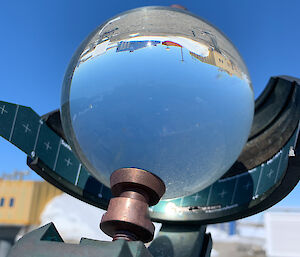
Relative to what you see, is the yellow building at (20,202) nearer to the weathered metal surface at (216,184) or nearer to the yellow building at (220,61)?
the weathered metal surface at (216,184)

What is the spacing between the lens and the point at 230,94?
1.88 meters

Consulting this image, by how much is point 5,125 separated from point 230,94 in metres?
1.61

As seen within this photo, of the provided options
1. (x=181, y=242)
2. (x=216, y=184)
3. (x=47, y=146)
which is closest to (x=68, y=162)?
(x=47, y=146)

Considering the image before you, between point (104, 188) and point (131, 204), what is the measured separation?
1627 millimetres

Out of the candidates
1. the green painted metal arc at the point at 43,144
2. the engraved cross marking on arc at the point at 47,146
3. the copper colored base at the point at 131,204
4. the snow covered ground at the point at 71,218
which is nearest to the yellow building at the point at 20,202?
→ the snow covered ground at the point at 71,218

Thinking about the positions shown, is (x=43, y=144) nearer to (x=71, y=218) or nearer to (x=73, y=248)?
(x=73, y=248)

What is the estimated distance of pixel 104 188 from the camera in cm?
333

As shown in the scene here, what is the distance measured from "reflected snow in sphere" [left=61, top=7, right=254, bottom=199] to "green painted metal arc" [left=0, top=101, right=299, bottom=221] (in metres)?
0.84

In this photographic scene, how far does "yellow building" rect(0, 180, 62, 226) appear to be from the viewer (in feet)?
57.2

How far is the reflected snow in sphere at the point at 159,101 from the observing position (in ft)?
5.70

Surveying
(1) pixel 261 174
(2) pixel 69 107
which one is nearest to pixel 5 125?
(2) pixel 69 107

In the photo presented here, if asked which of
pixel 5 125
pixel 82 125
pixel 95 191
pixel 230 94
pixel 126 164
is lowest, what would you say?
pixel 95 191

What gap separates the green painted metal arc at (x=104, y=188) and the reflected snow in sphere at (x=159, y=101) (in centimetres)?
84

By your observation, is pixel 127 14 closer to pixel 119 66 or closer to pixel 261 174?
pixel 119 66
